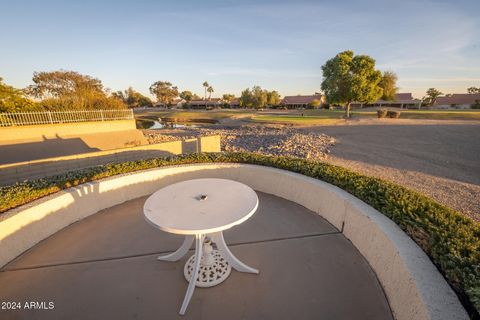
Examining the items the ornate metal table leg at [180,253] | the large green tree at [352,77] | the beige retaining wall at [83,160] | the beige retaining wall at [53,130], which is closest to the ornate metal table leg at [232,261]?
the ornate metal table leg at [180,253]

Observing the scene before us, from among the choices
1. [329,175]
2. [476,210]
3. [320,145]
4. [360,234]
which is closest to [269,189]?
[329,175]

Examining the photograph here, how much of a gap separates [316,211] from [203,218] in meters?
2.92

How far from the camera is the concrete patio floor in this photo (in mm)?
2461

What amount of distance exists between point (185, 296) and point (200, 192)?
138 centimetres

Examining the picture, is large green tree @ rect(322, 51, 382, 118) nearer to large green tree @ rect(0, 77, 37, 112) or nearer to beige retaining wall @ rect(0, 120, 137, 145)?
beige retaining wall @ rect(0, 120, 137, 145)

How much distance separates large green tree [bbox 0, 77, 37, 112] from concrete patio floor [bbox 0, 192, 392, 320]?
56.6 feet

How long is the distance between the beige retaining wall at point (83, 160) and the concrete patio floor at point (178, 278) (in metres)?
5.03

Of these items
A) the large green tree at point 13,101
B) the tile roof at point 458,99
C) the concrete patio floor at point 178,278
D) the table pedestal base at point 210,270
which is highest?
the tile roof at point 458,99

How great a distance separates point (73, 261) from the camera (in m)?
3.24

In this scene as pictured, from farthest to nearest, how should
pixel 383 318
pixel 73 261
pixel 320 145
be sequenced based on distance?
pixel 320 145, pixel 73 261, pixel 383 318

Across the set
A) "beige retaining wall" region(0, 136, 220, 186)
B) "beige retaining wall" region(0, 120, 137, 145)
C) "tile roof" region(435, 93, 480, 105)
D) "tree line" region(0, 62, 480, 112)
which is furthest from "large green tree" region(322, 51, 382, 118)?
"tile roof" region(435, 93, 480, 105)

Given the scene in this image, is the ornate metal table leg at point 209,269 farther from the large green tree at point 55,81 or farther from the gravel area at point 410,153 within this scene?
the large green tree at point 55,81

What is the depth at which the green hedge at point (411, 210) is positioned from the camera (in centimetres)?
203

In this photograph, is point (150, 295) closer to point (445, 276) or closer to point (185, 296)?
point (185, 296)
